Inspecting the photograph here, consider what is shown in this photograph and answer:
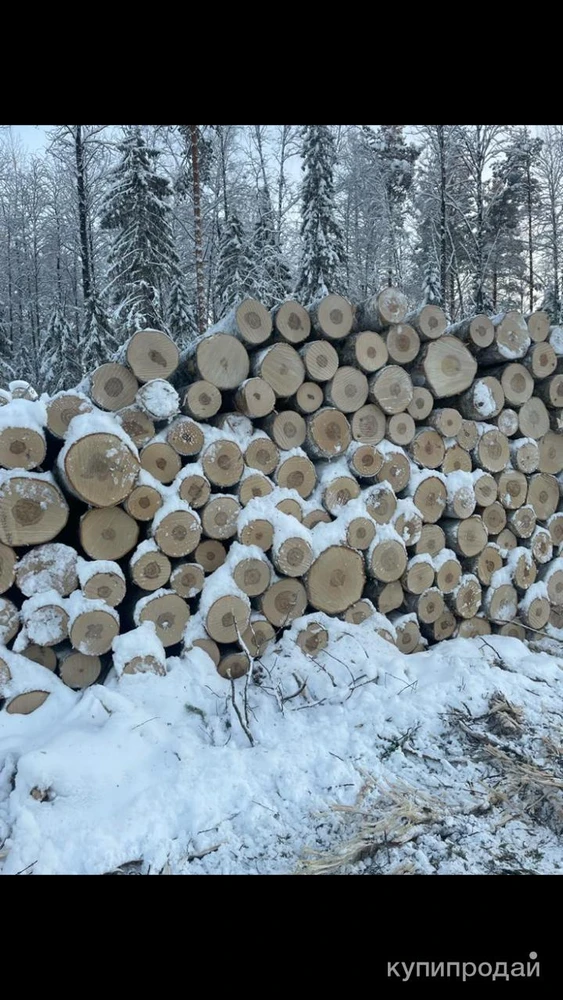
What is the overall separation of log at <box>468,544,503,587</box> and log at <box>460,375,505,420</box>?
3.41 ft

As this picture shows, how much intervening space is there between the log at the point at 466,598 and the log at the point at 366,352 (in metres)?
1.88

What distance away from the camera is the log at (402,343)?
4.02 meters

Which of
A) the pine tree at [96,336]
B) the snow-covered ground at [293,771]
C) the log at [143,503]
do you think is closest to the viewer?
the snow-covered ground at [293,771]

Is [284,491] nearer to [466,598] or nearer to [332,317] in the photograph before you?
[332,317]

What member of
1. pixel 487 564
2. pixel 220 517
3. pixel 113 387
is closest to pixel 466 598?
pixel 487 564

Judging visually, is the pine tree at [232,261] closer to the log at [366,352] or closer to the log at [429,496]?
the log at [366,352]

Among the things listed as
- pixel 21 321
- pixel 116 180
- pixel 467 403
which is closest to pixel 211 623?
pixel 467 403

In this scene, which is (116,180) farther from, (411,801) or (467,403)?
(411,801)

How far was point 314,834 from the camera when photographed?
2.41 metres

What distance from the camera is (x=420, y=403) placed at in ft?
13.7

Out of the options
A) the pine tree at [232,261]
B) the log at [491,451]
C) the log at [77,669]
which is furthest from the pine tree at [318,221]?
the log at [77,669]

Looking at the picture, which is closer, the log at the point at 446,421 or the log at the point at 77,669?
the log at the point at 77,669

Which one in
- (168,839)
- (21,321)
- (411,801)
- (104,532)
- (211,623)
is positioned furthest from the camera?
(21,321)
